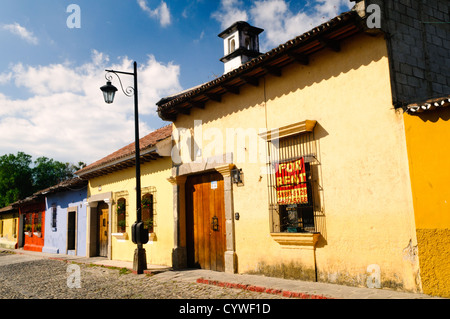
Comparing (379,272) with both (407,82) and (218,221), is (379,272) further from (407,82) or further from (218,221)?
(218,221)

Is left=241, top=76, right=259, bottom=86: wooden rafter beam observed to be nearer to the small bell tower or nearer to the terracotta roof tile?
the terracotta roof tile

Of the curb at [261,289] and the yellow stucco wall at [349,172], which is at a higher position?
the yellow stucco wall at [349,172]

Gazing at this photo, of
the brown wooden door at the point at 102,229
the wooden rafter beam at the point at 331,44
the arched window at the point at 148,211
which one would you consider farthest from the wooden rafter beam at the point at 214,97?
the brown wooden door at the point at 102,229

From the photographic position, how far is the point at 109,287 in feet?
26.6

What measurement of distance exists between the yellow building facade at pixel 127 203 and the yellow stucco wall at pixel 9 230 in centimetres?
1303

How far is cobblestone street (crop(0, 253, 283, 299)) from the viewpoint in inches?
269

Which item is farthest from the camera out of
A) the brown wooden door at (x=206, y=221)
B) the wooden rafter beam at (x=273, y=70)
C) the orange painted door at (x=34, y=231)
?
the orange painted door at (x=34, y=231)

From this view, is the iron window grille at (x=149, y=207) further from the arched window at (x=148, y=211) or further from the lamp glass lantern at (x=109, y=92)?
the lamp glass lantern at (x=109, y=92)

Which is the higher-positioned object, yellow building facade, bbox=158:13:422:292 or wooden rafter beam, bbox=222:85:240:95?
wooden rafter beam, bbox=222:85:240:95

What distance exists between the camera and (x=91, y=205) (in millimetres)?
16109

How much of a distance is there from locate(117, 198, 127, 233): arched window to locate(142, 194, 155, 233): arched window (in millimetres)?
1705

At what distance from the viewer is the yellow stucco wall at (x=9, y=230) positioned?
2624 centimetres

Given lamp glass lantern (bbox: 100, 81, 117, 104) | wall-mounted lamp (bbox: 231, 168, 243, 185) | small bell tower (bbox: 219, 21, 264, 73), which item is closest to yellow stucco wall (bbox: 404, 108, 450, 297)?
wall-mounted lamp (bbox: 231, 168, 243, 185)
